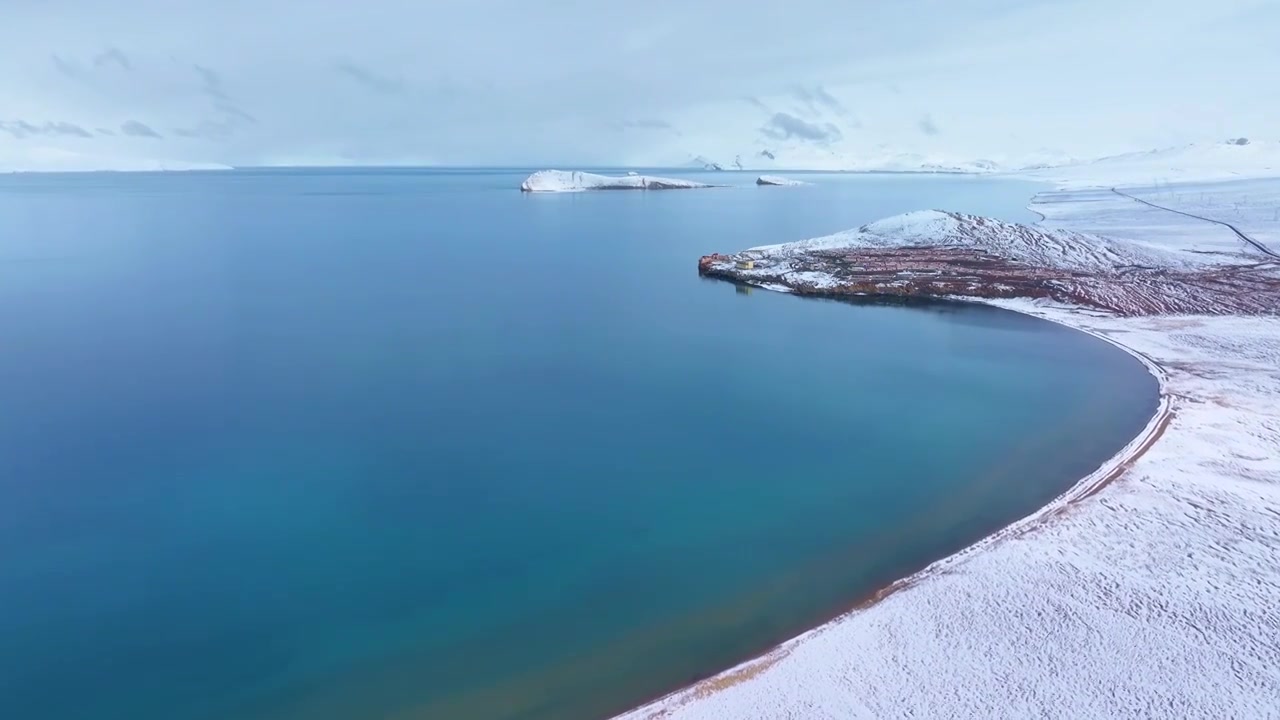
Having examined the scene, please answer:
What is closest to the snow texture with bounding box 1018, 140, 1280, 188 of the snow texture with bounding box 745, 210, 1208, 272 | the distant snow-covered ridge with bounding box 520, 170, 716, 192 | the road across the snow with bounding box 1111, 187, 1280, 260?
the road across the snow with bounding box 1111, 187, 1280, 260

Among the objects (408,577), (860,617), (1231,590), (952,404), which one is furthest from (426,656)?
(952,404)

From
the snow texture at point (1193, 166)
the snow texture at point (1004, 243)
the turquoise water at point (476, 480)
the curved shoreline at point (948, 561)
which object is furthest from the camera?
the snow texture at point (1193, 166)

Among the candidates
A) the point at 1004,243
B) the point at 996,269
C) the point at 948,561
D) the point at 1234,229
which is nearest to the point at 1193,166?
the point at 1234,229

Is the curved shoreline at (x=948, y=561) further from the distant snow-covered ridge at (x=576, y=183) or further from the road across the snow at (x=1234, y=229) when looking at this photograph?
the distant snow-covered ridge at (x=576, y=183)

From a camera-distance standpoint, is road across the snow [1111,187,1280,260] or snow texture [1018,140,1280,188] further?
snow texture [1018,140,1280,188]

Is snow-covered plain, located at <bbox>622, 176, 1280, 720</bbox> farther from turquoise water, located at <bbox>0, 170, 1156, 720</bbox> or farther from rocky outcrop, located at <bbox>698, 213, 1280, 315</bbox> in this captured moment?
rocky outcrop, located at <bbox>698, 213, 1280, 315</bbox>

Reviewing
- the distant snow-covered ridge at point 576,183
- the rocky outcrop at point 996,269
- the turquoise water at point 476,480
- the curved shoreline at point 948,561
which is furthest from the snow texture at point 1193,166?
the curved shoreline at point 948,561

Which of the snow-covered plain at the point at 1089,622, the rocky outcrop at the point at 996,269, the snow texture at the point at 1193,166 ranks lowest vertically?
the snow-covered plain at the point at 1089,622
